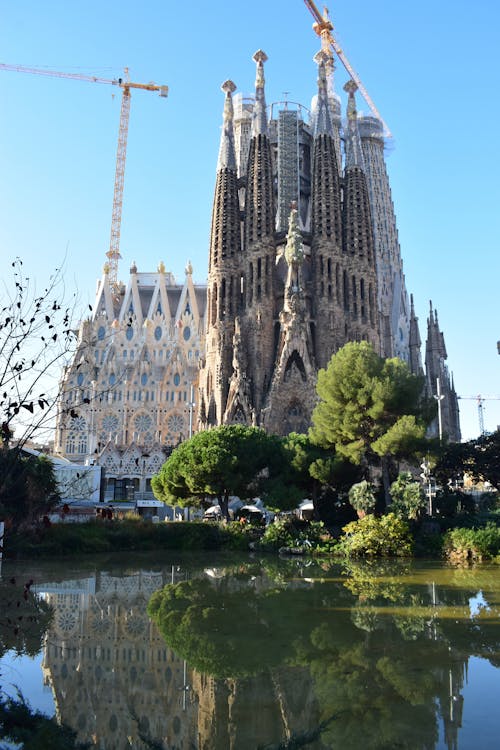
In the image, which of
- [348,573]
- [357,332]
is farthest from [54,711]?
[357,332]

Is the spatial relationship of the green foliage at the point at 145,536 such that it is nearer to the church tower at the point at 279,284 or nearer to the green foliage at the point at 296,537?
the green foliage at the point at 296,537

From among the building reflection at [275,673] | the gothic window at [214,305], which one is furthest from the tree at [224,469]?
the gothic window at [214,305]

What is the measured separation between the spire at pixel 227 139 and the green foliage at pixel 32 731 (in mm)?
44560

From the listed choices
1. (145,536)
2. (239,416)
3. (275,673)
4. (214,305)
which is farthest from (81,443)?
(275,673)

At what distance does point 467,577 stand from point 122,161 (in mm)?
64041

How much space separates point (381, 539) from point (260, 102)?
122 ft

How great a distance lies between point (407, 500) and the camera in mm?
21812

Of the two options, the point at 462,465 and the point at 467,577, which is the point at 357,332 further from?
the point at 467,577

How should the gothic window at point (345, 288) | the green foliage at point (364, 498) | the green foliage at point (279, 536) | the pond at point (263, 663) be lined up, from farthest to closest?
the gothic window at point (345, 288)
the green foliage at point (279, 536)
the green foliage at point (364, 498)
the pond at point (263, 663)

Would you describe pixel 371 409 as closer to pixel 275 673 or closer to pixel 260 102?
pixel 275 673

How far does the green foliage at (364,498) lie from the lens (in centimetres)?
2222

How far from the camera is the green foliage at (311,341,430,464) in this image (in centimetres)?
2281

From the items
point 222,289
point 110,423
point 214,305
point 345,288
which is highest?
point 345,288

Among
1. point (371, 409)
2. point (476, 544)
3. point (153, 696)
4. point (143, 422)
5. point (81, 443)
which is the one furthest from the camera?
point (143, 422)
